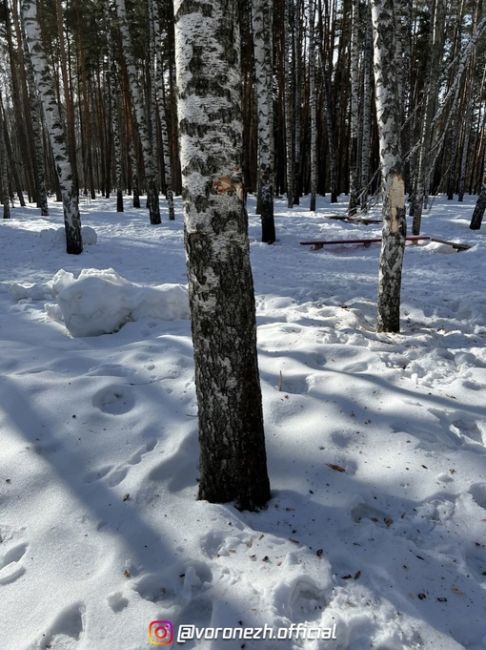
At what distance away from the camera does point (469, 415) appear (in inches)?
132

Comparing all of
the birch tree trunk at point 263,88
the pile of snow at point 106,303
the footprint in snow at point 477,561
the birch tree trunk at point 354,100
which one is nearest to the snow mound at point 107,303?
the pile of snow at point 106,303

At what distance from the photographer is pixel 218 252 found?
6.99 feet

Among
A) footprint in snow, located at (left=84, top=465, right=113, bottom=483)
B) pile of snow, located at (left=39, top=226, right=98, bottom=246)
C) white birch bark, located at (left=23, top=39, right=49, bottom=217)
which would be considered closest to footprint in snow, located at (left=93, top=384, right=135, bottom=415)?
footprint in snow, located at (left=84, top=465, right=113, bottom=483)

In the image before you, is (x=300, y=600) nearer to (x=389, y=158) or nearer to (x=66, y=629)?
(x=66, y=629)

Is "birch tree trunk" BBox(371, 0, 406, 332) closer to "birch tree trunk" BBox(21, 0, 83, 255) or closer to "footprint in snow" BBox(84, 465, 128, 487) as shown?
"footprint in snow" BBox(84, 465, 128, 487)

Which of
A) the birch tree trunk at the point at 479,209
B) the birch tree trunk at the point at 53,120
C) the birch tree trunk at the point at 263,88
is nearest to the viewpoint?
the birch tree trunk at the point at 53,120

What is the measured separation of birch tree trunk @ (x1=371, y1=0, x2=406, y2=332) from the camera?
441 cm

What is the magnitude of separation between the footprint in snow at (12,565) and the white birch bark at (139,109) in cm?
1215

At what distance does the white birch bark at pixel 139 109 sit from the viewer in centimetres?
1212

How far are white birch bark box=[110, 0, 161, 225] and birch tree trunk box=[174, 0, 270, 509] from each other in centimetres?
1170

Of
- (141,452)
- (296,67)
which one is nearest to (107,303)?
(141,452)

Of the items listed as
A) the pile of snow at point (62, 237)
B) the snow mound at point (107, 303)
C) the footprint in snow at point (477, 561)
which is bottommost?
the footprint in snow at point (477, 561)

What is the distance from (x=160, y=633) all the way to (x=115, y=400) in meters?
1.95

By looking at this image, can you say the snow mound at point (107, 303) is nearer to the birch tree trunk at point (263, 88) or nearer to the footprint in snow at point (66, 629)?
the footprint in snow at point (66, 629)
